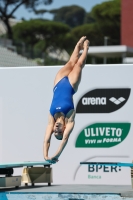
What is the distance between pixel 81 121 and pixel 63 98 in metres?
4.19

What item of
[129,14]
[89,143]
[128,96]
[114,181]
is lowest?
[114,181]

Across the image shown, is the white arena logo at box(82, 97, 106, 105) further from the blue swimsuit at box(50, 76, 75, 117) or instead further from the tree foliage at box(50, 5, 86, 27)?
the tree foliage at box(50, 5, 86, 27)

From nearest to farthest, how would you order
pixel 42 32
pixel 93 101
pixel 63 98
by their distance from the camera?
pixel 63 98
pixel 93 101
pixel 42 32

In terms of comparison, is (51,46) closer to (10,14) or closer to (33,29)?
(33,29)

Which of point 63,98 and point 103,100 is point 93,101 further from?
point 63,98

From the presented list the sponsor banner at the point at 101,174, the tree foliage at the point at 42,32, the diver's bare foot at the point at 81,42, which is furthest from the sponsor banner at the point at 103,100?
the tree foliage at the point at 42,32

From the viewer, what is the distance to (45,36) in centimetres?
6956

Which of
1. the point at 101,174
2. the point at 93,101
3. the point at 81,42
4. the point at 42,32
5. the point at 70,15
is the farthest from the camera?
the point at 70,15

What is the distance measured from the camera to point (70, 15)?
393 feet

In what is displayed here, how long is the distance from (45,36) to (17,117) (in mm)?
55872

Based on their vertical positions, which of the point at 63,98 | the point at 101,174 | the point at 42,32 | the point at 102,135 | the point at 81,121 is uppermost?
the point at 42,32

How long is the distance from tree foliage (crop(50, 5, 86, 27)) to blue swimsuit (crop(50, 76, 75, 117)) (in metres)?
107

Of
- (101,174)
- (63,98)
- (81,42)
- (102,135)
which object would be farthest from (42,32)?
(63,98)

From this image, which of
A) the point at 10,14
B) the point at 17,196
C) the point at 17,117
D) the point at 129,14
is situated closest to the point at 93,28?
the point at 10,14
